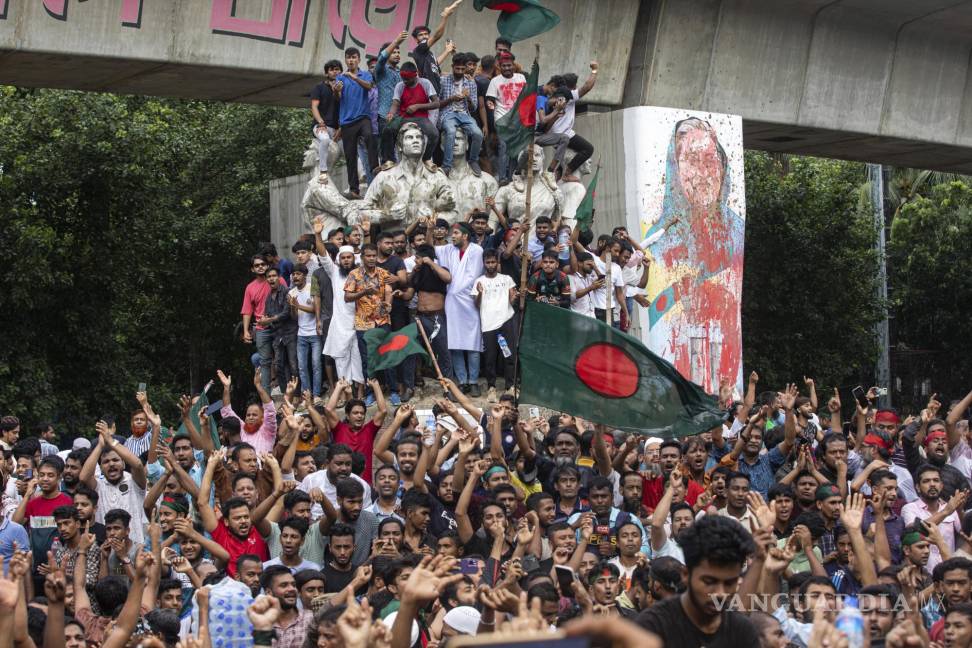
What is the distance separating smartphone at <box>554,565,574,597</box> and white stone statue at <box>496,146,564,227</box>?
25.9 ft

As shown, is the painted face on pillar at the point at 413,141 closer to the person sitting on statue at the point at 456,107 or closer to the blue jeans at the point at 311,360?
the person sitting on statue at the point at 456,107

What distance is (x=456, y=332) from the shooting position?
46.7ft

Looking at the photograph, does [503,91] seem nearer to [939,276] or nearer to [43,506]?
[43,506]

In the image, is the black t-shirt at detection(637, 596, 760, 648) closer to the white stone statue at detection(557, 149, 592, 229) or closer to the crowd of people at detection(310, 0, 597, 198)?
the crowd of people at detection(310, 0, 597, 198)

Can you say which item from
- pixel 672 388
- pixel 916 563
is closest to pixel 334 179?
pixel 672 388

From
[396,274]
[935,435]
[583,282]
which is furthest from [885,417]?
[396,274]

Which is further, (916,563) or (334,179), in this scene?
(334,179)

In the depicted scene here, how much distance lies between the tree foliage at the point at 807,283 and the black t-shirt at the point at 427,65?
12.5 m

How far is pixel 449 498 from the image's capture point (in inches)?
379

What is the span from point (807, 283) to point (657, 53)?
8.62 metres

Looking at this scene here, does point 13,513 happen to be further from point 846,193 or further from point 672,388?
point 846,193

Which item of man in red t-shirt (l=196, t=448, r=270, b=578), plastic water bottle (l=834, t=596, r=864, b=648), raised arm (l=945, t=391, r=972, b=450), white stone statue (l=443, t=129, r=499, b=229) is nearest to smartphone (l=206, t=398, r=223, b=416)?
man in red t-shirt (l=196, t=448, r=270, b=578)

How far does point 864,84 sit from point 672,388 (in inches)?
524

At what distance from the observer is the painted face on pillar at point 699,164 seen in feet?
62.1
